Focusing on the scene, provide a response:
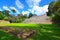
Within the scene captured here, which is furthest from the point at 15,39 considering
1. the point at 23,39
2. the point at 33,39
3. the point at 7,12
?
the point at 7,12

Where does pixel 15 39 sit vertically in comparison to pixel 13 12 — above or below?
below

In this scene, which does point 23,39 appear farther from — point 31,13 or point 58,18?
point 31,13

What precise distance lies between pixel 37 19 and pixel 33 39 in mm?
56165

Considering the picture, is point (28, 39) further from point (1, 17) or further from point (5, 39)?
point (1, 17)

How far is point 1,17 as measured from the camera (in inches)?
2670

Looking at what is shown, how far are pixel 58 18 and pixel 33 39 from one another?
31.9m

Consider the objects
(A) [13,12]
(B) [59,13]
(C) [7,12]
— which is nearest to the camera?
(B) [59,13]

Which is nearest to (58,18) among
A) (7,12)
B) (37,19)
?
(37,19)

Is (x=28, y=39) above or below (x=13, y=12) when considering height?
below

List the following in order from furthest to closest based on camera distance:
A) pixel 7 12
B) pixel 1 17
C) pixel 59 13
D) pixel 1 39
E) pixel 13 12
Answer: pixel 13 12 → pixel 7 12 → pixel 1 17 → pixel 59 13 → pixel 1 39

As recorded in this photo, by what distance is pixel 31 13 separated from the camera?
108562 millimetres

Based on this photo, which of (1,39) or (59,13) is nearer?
(1,39)

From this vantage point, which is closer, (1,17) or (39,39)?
(39,39)

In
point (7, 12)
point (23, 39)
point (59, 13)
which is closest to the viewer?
point (23, 39)
